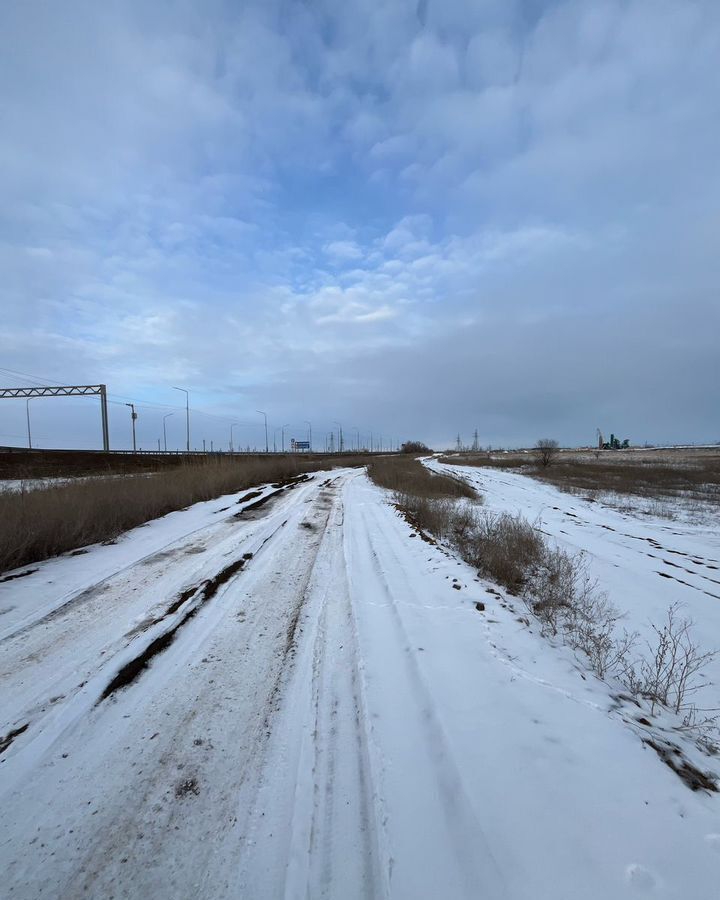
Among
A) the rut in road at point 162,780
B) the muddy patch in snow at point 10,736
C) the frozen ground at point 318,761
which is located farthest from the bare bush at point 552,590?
the muddy patch in snow at point 10,736

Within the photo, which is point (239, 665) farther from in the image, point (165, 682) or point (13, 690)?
point (13, 690)

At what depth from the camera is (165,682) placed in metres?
3.27

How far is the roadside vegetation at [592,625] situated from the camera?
136 inches

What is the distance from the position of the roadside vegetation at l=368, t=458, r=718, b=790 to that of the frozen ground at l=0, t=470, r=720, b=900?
1.80 feet

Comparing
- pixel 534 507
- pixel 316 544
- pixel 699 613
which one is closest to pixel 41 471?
pixel 316 544

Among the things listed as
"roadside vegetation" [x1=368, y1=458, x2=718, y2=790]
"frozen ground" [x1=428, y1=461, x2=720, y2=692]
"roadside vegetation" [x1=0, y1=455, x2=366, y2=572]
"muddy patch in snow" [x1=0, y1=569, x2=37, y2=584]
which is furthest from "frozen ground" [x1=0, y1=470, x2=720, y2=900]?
"frozen ground" [x1=428, y1=461, x2=720, y2=692]

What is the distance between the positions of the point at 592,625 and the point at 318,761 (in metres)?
4.57

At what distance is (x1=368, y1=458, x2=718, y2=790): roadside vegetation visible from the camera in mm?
3443

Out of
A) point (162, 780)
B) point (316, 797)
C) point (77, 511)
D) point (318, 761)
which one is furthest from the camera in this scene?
point (77, 511)

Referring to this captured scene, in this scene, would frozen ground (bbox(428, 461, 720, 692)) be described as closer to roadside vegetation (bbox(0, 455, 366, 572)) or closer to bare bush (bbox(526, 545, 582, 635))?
bare bush (bbox(526, 545, 582, 635))

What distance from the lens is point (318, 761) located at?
2.47 m

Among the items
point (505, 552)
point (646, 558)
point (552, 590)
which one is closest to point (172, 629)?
point (552, 590)

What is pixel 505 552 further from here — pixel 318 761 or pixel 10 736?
pixel 10 736

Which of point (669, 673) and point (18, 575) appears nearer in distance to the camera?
point (669, 673)
